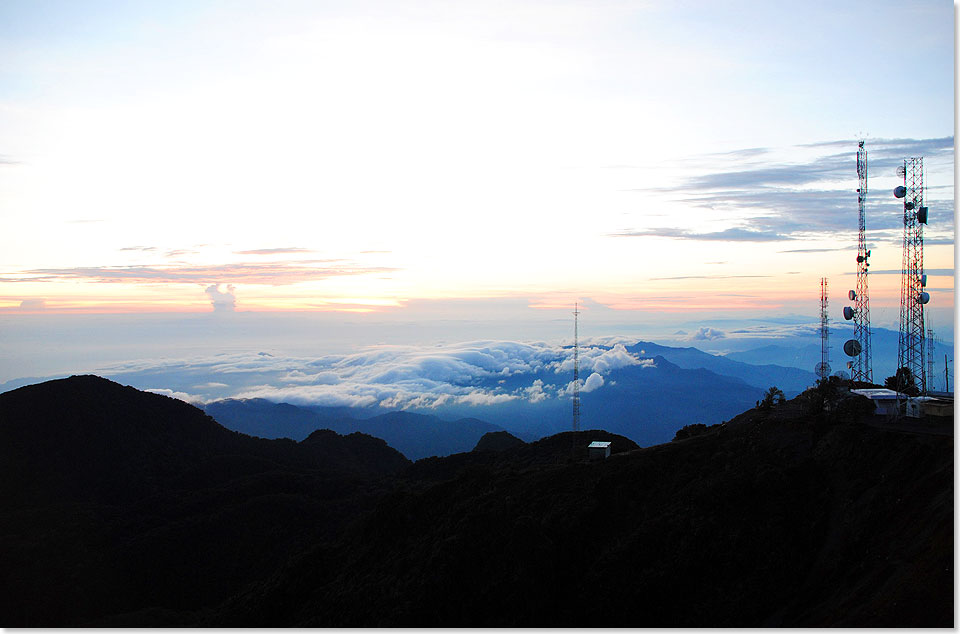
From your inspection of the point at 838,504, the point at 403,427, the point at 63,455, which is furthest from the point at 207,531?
the point at 403,427

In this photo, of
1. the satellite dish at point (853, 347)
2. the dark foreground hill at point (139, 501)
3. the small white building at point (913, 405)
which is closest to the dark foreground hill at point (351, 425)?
the dark foreground hill at point (139, 501)

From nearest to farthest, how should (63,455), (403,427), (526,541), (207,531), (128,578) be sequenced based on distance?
(526,541) < (128,578) < (207,531) < (63,455) < (403,427)

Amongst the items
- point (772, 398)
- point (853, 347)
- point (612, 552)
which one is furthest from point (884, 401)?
point (612, 552)

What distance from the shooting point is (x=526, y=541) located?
21.3m

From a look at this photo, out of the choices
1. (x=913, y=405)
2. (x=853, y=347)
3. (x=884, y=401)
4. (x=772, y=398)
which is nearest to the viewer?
(x=913, y=405)

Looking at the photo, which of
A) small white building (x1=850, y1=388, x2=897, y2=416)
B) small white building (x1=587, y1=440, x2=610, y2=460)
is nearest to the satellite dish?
small white building (x1=850, y1=388, x2=897, y2=416)

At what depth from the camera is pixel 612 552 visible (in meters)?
20.0

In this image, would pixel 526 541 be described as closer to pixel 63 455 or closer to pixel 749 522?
pixel 749 522

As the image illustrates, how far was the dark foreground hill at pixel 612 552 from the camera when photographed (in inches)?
635

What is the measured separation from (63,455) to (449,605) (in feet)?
154

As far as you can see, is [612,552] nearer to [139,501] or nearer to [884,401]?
[884,401]

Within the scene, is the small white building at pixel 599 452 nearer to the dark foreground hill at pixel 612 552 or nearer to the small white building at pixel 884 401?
the dark foreground hill at pixel 612 552

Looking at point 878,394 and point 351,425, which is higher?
point 878,394

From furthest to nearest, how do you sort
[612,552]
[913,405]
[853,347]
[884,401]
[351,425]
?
[351,425]
[853,347]
[884,401]
[913,405]
[612,552]
